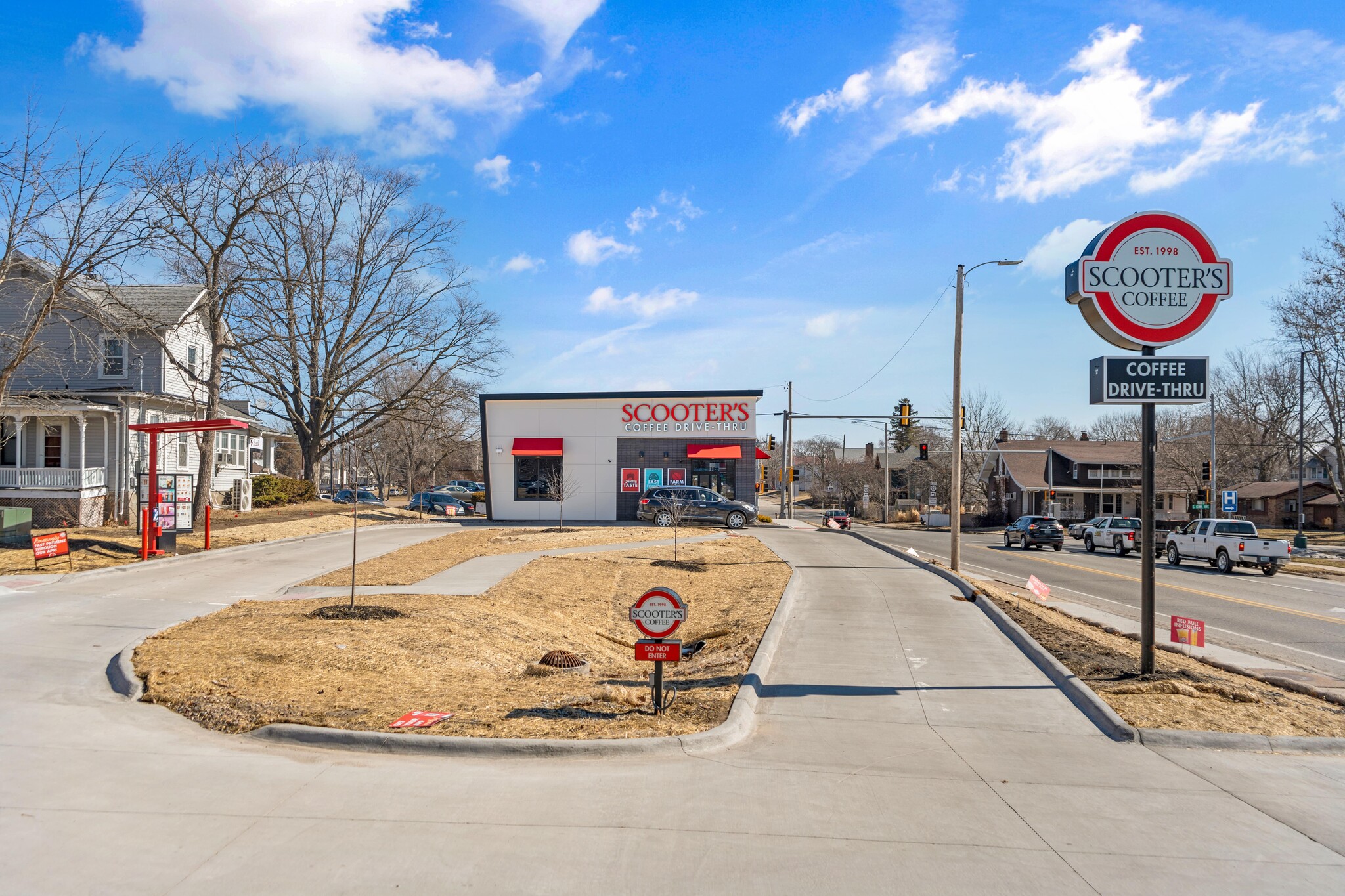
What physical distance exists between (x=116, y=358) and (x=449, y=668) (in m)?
29.9

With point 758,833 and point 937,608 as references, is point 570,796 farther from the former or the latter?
point 937,608

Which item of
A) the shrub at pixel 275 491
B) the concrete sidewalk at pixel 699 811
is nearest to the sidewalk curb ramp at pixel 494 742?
the concrete sidewalk at pixel 699 811

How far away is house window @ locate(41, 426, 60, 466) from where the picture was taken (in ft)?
100

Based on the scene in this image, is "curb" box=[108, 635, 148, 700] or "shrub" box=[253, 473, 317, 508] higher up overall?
"shrub" box=[253, 473, 317, 508]

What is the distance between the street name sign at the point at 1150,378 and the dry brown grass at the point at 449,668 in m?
5.76

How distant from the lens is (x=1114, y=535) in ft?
121

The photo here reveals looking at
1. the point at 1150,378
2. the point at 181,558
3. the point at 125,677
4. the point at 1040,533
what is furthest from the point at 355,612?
the point at 1040,533

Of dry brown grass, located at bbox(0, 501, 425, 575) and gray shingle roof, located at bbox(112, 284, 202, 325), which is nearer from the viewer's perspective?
dry brown grass, located at bbox(0, 501, 425, 575)

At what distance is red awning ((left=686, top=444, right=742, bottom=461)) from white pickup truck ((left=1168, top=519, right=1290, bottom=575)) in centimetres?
1810

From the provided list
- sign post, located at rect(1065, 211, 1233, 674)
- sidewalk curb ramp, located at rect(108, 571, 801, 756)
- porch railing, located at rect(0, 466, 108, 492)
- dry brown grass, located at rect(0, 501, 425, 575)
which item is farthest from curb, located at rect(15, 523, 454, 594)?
sign post, located at rect(1065, 211, 1233, 674)

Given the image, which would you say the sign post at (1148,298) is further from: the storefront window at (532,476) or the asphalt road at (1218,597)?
the storefront window at (532,476)

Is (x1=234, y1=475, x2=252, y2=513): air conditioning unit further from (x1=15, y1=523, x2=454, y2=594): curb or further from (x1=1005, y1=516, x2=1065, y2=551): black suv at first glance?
(x1=1005, y1=516, x2=1065, y2=551): black suv

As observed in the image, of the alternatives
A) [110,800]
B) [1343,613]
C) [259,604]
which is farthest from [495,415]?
[110,800]

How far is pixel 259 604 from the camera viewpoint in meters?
13.7
